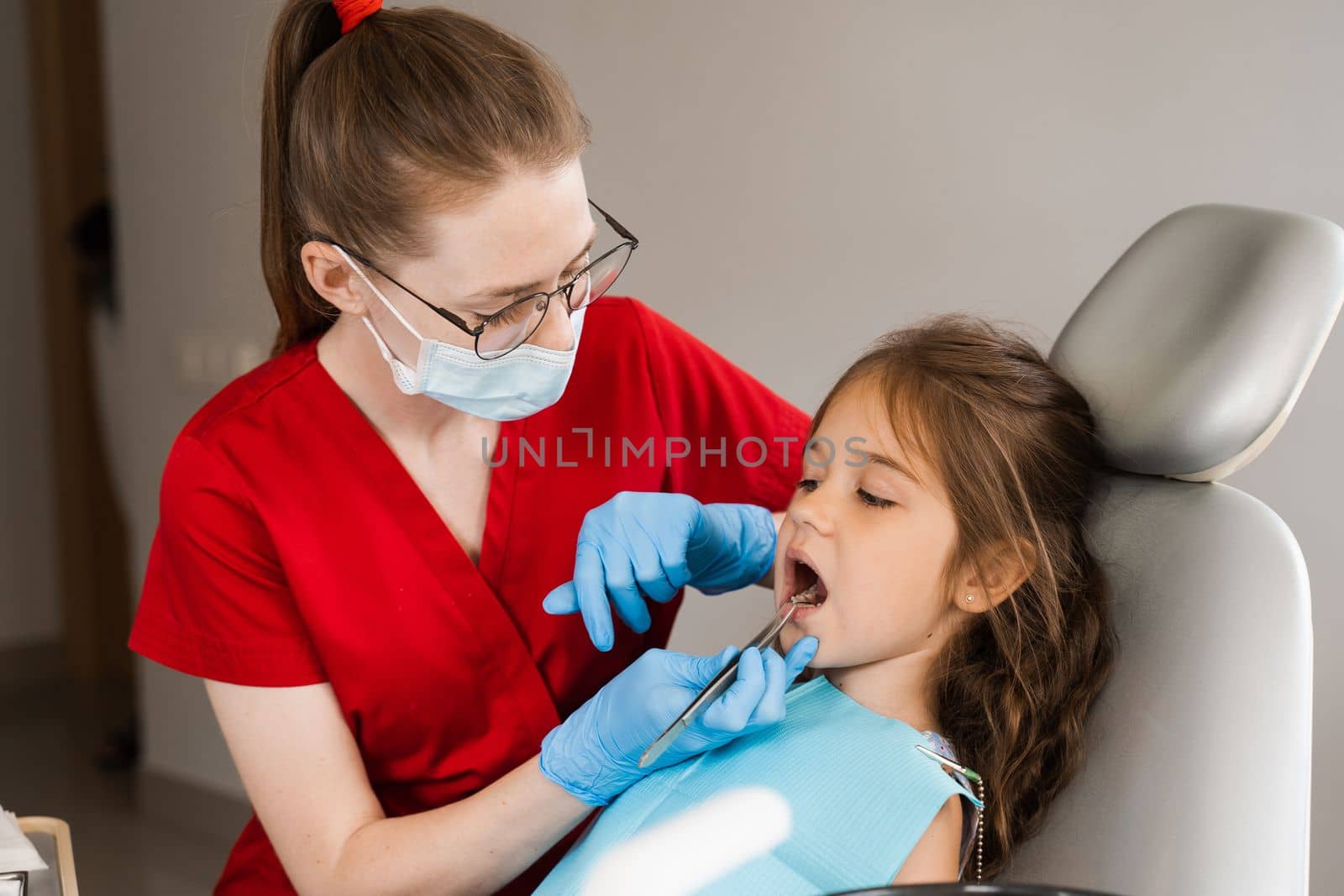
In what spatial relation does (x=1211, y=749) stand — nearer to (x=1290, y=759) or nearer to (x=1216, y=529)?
(x=1290, y=759)

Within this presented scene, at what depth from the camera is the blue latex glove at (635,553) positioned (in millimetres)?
1198

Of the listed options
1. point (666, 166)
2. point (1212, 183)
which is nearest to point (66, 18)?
point (666, 166)

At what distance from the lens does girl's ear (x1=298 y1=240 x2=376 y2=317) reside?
1.20m

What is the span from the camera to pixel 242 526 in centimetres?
121

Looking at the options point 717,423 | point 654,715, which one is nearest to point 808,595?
point 654,715

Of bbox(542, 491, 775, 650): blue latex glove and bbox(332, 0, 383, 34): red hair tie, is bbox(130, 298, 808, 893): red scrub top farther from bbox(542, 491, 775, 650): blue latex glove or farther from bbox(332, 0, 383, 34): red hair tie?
bbox(332, 0, 383, 34): red hair tie

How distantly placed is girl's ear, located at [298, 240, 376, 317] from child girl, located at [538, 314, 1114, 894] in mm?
493

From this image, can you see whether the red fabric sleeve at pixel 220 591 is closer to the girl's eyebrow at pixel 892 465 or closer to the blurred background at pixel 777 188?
the girl's eyebrow at pixel 892 465

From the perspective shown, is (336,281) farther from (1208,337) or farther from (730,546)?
(1208,337)

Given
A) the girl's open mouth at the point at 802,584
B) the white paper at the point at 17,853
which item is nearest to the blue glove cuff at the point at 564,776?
the girl's open mouth at the point at 802,584

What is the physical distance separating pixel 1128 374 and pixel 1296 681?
12.9 inches

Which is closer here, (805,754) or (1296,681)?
(1296,681)

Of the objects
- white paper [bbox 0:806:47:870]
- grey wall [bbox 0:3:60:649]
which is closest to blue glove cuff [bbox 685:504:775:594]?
white paper [bbox 0:806:47:870]

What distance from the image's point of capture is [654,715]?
101cm
